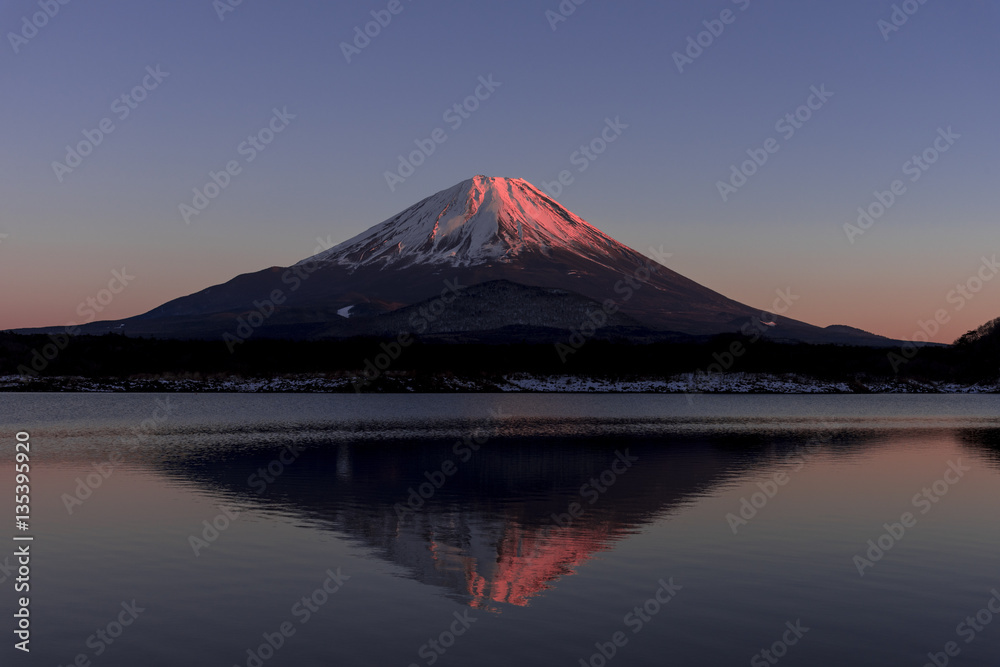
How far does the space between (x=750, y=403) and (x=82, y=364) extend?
249 feet

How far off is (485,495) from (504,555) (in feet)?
28.8

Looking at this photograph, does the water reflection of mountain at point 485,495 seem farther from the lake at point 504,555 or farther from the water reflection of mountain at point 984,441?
the water reflection of mountain at point 984,441

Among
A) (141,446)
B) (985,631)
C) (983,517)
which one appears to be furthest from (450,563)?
(141,446)

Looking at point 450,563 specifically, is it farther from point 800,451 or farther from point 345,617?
point 800,451

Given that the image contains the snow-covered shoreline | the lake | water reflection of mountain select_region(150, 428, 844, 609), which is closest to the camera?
the lake

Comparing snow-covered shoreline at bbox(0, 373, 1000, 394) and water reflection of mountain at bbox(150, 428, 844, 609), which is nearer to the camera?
water reflection of mountain at bbox(150, 428, 844, 609)

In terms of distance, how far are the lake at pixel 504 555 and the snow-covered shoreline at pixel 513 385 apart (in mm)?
62369

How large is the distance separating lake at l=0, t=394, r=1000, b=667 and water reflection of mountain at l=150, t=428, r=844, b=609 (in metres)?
0.12

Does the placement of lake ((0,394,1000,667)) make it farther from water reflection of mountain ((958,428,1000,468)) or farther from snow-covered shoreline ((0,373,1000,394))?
snow-covered shoreline ((0,373,1000,394))

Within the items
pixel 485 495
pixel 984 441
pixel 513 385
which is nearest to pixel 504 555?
pixel 485 495

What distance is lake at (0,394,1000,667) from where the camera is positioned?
43.0ft

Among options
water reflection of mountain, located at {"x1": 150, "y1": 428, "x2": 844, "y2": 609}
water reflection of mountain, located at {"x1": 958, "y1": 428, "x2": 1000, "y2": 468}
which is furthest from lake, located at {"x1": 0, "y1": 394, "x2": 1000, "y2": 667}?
water reflection of mountain, located at {"x1": 958, "y1": 428, "x2": 1000, "y2": 468}

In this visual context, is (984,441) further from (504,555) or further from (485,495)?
(504,555)

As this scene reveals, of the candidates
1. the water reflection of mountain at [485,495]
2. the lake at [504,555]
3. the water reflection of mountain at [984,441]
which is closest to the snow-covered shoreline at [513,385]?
the water reflection of mountain at [984,441]
